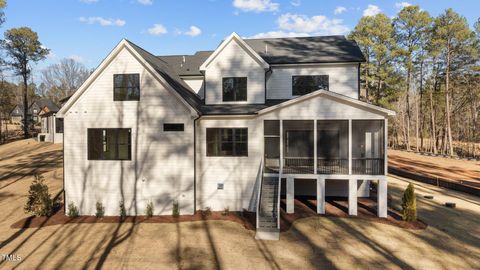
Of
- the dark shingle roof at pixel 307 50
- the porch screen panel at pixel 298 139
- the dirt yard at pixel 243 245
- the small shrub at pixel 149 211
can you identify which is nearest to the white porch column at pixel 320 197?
the dirt yard at pixel 243 245

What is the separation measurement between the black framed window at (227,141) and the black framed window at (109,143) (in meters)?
4.51

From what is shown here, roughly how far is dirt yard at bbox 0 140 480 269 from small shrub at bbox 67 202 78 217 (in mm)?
1420

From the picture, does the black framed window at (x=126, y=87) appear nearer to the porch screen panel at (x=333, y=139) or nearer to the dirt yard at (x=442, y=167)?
the porch screen panel at (x=333, y=139)

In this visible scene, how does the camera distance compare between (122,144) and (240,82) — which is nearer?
(122,144)

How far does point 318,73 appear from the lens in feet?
58.9

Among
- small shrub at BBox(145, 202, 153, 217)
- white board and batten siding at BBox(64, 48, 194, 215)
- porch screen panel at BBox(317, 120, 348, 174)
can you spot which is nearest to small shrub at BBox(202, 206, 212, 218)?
white board and batten siding at BBox(64, 48, 194, 215)

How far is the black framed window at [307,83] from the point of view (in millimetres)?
17844

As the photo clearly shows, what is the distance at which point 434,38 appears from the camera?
38844mm

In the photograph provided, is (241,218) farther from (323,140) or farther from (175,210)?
(323,140)

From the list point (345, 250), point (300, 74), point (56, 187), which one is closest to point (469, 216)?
point (345, 250)

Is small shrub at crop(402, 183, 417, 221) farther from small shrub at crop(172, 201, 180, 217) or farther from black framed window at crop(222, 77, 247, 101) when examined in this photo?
small shrub at crop(172, 201, 180, 217)

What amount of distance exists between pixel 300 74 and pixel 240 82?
4.19 m

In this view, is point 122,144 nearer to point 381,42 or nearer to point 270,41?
point 270,41

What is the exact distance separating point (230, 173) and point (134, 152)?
18.0 ft
